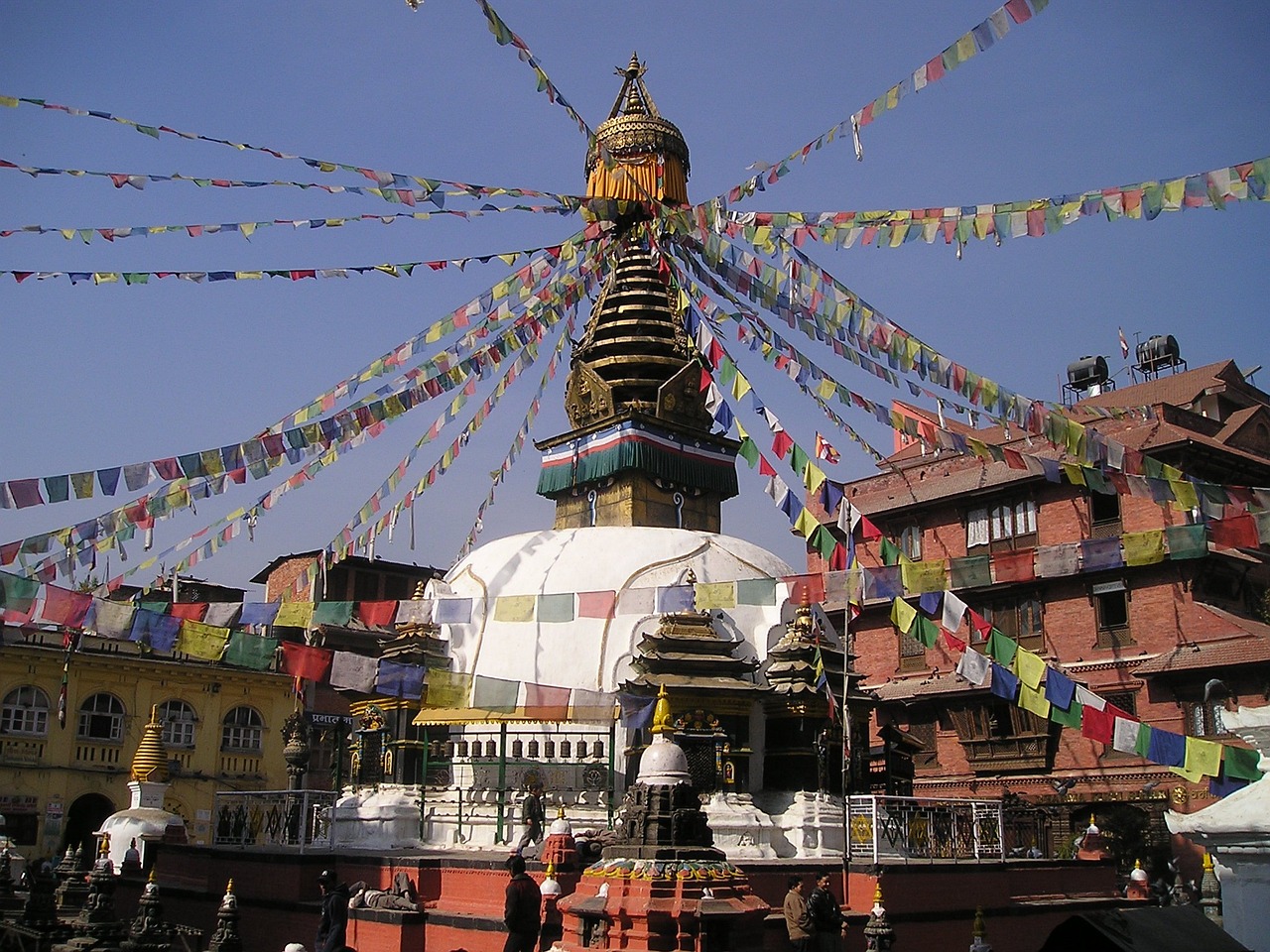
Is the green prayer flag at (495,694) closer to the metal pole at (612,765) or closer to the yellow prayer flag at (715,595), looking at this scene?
the metal pole at (612,765)

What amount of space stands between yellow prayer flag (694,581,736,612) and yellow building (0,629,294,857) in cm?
1645

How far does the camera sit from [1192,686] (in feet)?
73.5

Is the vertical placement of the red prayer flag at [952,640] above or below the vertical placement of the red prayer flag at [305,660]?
above

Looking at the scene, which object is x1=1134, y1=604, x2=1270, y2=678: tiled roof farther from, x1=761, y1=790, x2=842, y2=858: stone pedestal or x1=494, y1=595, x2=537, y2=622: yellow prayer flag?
x1=494, y1=595, x2=537, y2=622: yellow prayer flag

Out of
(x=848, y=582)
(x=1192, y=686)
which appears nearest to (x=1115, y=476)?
(x=848, y=582)

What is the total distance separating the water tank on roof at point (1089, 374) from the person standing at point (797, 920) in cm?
2448

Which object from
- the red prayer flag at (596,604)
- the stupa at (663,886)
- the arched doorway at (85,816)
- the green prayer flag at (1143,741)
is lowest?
the arched doorway at (85,816)

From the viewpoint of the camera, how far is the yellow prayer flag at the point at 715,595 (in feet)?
45.0

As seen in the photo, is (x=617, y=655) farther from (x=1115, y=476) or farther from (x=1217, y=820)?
(x=1217, y=820)

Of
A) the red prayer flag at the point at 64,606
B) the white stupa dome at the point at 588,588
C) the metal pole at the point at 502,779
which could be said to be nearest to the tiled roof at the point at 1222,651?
the white stupa dome at the point at 588,588

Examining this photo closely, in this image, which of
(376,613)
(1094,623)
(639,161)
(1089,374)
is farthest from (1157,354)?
(376,613)

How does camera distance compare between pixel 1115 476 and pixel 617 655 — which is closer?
pixel 1115 476

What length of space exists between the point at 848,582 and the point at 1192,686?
1305 centimetres

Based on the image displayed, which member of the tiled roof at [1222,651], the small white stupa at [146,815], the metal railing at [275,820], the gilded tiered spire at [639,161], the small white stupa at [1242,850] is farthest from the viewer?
the tiled roof at [1222,651]
